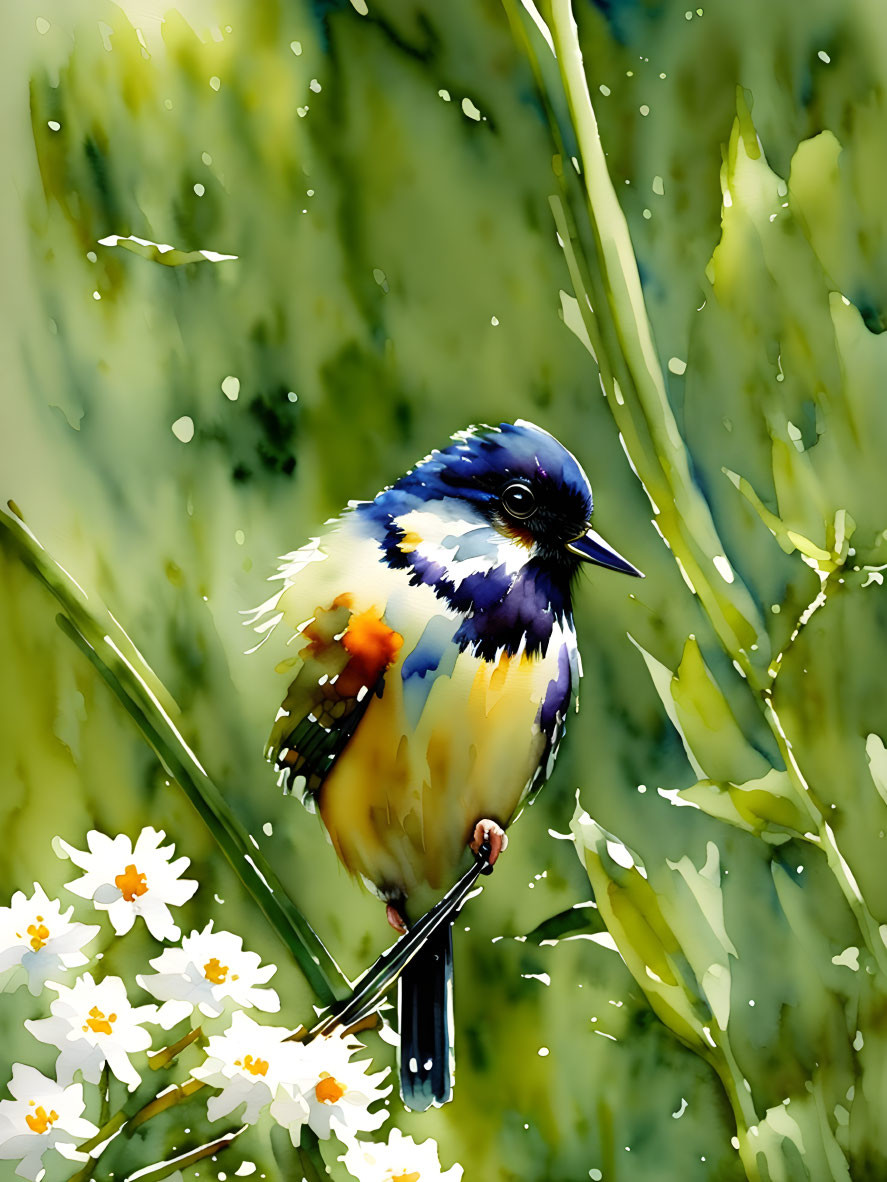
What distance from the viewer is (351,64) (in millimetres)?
697

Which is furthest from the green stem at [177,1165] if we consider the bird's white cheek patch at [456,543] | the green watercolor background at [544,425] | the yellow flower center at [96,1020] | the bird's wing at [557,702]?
the bird's white cheek patch at [456,543]

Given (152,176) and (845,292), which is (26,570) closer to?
(152,176)

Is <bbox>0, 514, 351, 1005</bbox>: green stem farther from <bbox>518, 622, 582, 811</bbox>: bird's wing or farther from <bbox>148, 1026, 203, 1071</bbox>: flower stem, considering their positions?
<bbox>518, 622, 582, 811</bbox>: bird's wing

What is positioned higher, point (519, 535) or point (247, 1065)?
point (519, 535)

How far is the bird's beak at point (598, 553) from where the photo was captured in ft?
2.35

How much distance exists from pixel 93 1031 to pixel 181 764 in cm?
21

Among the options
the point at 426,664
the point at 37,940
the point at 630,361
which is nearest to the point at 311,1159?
the point at 37,940

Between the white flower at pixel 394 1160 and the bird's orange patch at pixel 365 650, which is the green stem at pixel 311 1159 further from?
the bird's orange patch at pixel 365 650

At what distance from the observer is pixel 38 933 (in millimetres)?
701

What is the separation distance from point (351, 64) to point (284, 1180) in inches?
33.5

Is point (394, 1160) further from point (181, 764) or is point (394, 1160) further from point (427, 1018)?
point (181, 764)

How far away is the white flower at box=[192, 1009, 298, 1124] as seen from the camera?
0.70 metres

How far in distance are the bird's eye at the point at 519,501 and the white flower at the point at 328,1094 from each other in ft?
1.40

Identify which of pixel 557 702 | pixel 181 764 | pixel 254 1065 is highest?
pixel 181 764
